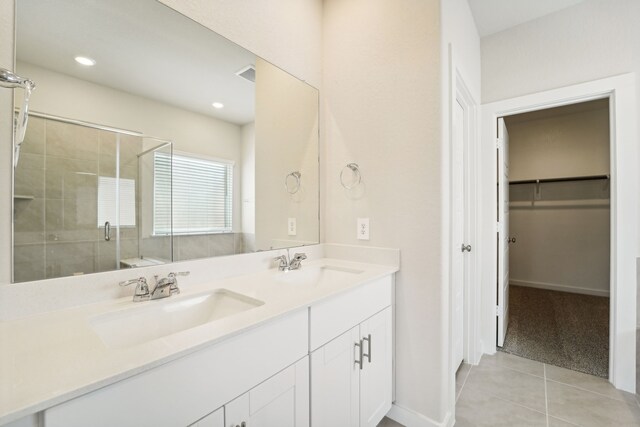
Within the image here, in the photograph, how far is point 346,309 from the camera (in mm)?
1204

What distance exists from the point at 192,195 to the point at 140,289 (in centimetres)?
47

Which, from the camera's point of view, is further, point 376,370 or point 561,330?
point 561,330

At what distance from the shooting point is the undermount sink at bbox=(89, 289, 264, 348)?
0.87 m

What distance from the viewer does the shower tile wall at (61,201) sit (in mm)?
861

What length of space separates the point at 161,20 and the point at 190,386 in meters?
1.37

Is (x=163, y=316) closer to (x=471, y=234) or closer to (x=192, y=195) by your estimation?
(x=192, y=195)

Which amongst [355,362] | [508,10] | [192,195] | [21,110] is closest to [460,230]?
[355,362]

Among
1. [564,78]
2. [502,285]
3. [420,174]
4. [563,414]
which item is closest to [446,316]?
[420,174]

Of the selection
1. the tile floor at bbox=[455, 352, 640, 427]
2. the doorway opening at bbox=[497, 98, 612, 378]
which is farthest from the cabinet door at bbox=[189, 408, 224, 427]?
the doorway opening at bbox=[497, 98, 612, 378]

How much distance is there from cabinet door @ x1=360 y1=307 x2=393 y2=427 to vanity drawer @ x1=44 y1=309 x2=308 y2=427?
53 centimetres

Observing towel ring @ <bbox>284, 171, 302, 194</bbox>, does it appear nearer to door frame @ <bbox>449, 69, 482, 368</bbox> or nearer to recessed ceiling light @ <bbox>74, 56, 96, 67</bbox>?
recessed ceiling light @ <bbox>74, 56, 96, 67</bbox>

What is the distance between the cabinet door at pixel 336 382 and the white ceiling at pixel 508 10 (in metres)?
2.52

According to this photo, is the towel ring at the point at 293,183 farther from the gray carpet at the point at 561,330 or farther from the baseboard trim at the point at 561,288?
the baseboard trim at the point at 561,288

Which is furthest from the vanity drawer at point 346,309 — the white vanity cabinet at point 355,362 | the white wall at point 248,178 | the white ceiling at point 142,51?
the white ceiling at point 142,51
